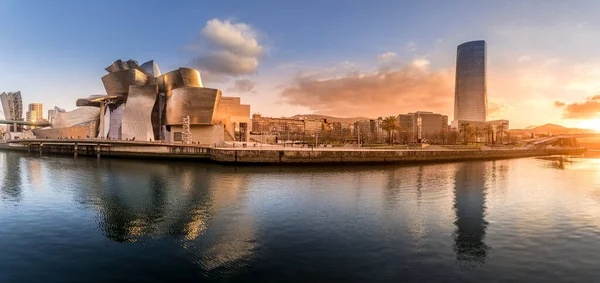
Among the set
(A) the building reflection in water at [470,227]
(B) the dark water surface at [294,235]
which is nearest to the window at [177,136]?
(B) the dark water surface at [294,235]

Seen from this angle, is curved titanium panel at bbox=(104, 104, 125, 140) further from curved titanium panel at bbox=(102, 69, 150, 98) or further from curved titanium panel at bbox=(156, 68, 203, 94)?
curved titanium panel at bbox=(156, 68, 203, 94)

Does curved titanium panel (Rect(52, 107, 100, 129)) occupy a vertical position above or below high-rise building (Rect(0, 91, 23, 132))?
below

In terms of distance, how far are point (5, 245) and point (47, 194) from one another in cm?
1077

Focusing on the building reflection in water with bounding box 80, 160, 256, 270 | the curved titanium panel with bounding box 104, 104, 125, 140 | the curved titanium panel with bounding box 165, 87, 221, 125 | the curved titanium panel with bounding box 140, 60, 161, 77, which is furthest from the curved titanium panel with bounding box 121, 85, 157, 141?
the building reflection in water with bounding box 80, 160, 256, 270

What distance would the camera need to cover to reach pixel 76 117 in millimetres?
79312

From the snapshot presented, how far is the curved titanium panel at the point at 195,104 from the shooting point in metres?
62.0

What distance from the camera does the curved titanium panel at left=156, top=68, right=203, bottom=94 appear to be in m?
63.9

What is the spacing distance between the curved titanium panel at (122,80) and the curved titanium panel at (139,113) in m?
3.30

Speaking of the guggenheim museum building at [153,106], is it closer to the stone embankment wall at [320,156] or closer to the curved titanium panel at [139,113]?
the curved titanium panel at [139,113]

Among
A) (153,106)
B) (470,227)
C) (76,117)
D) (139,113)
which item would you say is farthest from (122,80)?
(470,227)

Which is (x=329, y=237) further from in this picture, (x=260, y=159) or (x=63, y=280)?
(x=260, y=159)

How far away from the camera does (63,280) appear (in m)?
8.18

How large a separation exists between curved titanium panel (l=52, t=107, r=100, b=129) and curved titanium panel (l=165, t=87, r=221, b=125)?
26.6 meters

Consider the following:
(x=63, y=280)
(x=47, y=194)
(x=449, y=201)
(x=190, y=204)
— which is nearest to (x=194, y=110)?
(x=47, y=194)
